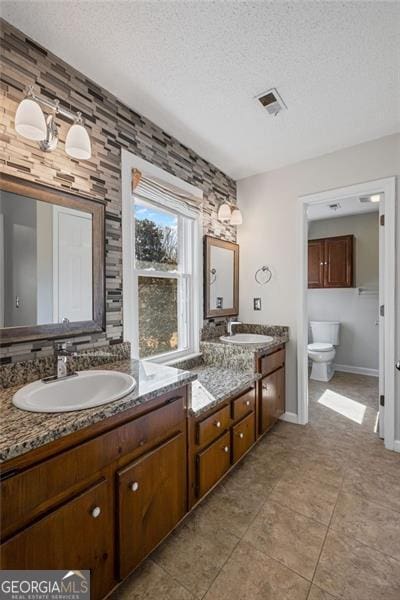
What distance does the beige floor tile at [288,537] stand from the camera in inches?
51.6

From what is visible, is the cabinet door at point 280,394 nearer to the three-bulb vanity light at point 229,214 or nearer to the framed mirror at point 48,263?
the three-bulb vanity light at point 229,214

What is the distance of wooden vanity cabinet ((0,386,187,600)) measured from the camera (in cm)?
83

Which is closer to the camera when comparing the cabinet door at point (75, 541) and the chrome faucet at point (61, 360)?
the cabinet door at point (75, 541)

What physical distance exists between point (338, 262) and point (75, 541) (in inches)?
177

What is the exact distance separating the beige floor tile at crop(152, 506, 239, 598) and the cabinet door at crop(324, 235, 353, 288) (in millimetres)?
3784

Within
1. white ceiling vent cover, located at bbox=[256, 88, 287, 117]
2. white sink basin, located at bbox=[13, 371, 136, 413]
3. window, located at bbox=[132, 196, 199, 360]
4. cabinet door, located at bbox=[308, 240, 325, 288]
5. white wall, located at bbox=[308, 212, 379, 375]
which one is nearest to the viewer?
white sink basin, located at bbox=[13, 371, 136, 413]

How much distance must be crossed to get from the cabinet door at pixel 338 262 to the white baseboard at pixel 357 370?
1.31 m

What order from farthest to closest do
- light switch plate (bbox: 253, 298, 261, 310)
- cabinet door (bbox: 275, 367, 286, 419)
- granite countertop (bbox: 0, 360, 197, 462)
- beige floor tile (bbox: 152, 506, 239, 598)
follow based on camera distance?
Answer: light switch plate (bbox: 253, 298, 261, 310) → cabinet door (bbox: 275, 367, 286, 419) → beige floor tile (bbox: 152, 506, 239, 598) → granite countertop (bbox: 0, 360, 197, 462)

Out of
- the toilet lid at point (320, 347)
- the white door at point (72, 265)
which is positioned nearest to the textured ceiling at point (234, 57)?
the white door at point (72, 265)

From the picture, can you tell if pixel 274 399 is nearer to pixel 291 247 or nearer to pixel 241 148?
pixel 291 247

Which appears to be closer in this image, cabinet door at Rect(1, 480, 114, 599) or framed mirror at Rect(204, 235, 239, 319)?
cabinet door at Rect(1, 480, 114, 599)

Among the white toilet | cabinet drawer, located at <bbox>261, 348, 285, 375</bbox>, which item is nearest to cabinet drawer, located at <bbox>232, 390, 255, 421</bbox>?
cabinet drawer, located at <bbox>261, 348, 285, 375</bbox>

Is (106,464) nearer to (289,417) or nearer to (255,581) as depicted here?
(255,581)

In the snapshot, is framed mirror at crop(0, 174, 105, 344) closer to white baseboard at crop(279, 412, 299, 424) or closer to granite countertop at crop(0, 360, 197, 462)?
granite countertop at crop(0, 360, 197, 462)
